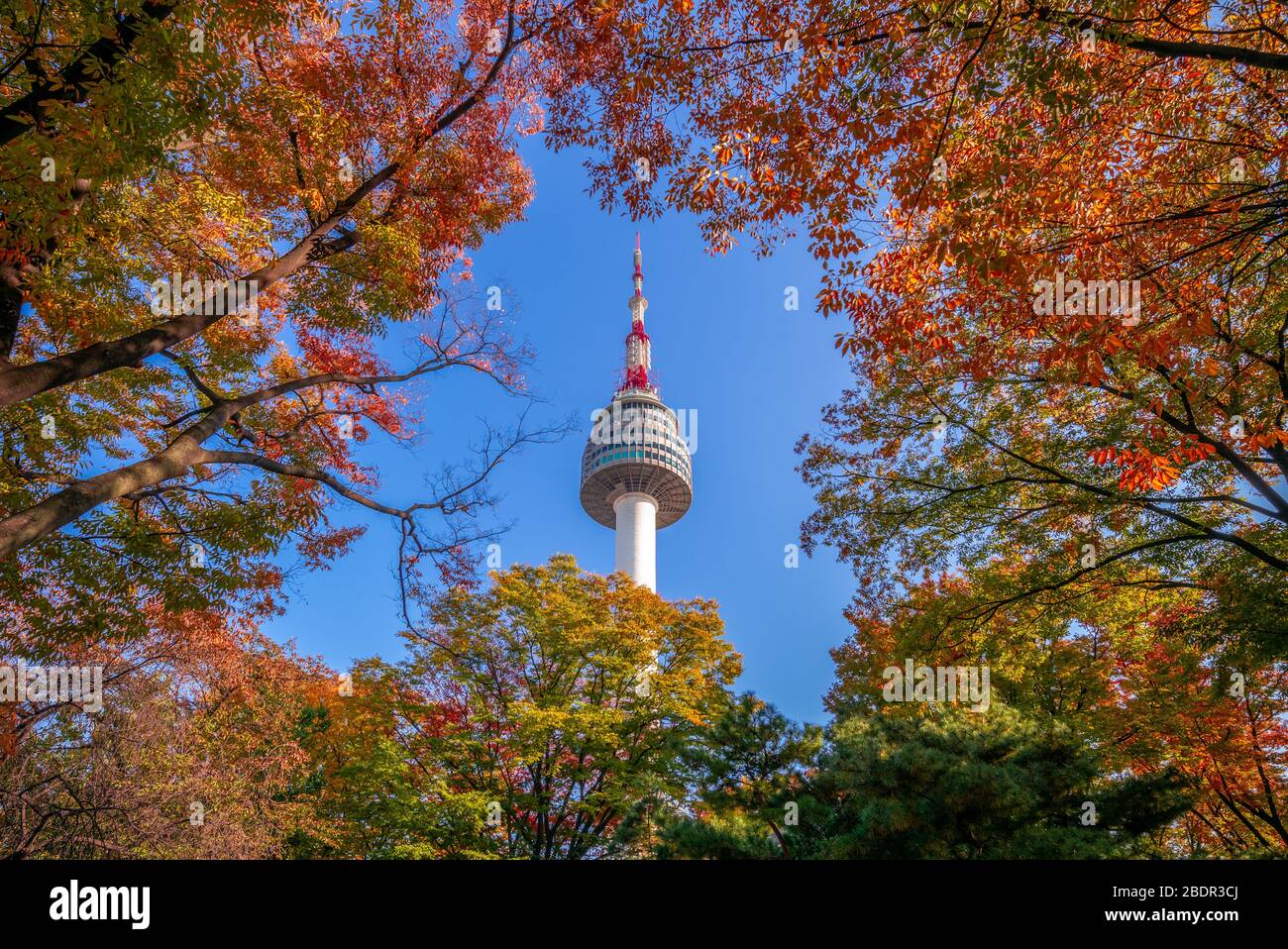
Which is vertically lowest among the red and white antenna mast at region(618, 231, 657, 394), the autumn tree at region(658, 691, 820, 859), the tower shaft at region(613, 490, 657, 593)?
the autumn tree at region(658, 691, 820, 859)

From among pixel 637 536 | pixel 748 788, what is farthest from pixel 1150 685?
pixel 637 536

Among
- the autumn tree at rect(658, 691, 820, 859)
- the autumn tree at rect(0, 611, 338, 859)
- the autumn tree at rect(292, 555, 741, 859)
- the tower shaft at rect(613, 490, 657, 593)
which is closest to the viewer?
the autumn tree at rect(0, 611, 338, 859)

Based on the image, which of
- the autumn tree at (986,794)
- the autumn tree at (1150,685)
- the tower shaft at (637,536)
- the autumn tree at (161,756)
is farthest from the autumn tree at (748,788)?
the tower shaft at (637,536)

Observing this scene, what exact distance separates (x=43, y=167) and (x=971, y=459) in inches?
405

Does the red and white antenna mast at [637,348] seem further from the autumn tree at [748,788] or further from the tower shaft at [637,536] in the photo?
the autumn tree at [748,788]

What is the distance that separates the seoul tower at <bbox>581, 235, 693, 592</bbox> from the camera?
4459 cm

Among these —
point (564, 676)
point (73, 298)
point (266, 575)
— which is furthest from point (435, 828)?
point (73, 298)

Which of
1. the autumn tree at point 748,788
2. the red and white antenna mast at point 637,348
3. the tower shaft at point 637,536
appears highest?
the red and white antenna mast at point 637,348

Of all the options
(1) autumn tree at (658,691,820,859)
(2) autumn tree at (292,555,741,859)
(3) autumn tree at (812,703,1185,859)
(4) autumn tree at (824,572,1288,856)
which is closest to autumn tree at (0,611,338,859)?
(2) autumn tree at (292,555,741,859)

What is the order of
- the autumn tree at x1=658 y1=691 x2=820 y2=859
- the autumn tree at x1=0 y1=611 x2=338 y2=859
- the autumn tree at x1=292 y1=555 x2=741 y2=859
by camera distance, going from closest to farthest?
the autumn tree at x1=0 y1=611 x2=338 y2=859
the autumn tree at x1=658 y1=691 x2=820 y2=859
the autumn tree at x1=292 y1=555 x2=741 y2=859

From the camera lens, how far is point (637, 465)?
148 ft

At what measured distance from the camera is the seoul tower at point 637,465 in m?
44.6

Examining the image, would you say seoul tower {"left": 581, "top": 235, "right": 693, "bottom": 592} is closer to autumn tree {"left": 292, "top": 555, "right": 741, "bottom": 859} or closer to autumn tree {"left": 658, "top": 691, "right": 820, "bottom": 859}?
autumn tree {"left": 292, "top": 555, "right": 741, "bottom": 859}
